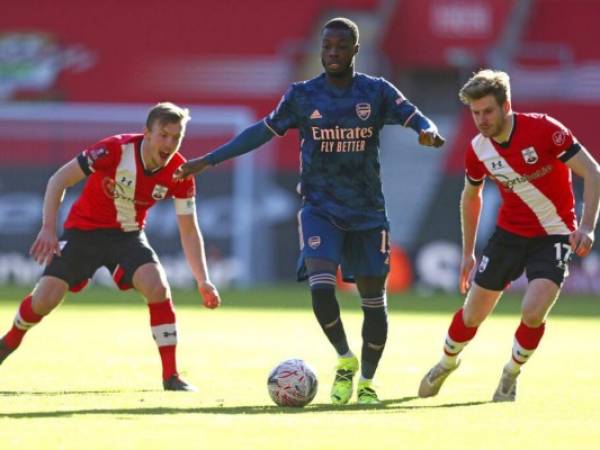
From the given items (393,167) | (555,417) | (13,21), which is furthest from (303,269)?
(13,21)

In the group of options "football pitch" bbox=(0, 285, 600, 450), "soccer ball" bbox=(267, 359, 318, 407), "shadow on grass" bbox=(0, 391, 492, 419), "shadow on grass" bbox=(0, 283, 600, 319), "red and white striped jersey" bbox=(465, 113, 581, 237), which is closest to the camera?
"football pitch" bbox=(0, 285, 600, 450)

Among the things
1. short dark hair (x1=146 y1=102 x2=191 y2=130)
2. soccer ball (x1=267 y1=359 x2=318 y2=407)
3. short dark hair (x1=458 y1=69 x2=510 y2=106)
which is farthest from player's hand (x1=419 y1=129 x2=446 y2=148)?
short dark hair (x1=146 y1=102 x2=191 y2=130)

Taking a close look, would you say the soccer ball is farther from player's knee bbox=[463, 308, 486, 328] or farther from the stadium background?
the stadium background

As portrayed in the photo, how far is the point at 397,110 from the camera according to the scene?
8688mm

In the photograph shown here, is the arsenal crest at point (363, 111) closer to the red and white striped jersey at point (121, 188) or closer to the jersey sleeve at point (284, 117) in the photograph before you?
the jersey sleeve at point (284, 117)

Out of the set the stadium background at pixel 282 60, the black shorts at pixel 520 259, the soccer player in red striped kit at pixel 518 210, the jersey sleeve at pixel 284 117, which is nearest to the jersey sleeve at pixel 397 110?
the soccer player in red striped kit at pixel 518 210

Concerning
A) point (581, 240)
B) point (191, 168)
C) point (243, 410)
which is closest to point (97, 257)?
point (191, 168)

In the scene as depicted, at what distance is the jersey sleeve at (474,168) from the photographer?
8.83 meters

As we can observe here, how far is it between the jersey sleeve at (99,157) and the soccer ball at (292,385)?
187 cm

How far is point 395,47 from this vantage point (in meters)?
31.4

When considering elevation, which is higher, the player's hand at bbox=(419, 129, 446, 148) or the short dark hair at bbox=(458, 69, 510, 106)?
the short dark hair at bbox=(458, 69, 510, 106)

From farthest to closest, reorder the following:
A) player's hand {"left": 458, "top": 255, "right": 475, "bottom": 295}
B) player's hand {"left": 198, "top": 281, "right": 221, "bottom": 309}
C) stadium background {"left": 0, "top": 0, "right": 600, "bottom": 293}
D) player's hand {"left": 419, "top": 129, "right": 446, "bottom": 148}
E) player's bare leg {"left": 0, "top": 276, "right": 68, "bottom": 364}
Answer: stadium background {"left": 0, "top": 0, "right": 600, "bottom": 293}
player's bare leg {"left": 0, "top": 276, "right": 68, "bottom": 364}
player's hand {"left": 198, "top": 281, "right": 221, "bottom": 309}
player's hand {"left": 458, "top": 255, "right": 475, "bottom": 295}
player's hand {"left": 419, "top": 129, "right": 446, "bottom": 148}

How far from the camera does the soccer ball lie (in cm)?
820

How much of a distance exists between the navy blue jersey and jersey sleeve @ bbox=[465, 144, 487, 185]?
0.47m
